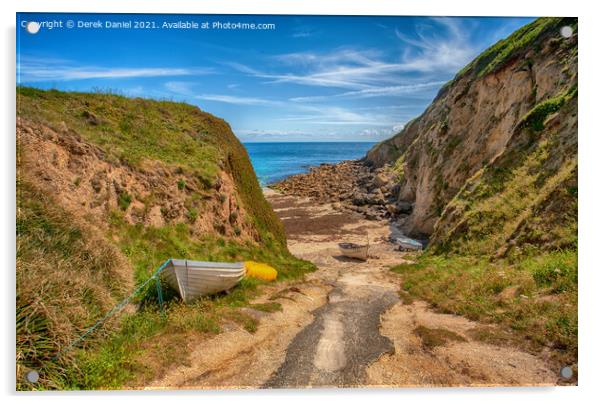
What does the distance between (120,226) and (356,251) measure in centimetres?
1654

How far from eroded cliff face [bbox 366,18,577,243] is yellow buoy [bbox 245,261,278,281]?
10.3 meters

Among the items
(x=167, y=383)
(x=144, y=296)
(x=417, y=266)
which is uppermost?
(x=144, y=296)

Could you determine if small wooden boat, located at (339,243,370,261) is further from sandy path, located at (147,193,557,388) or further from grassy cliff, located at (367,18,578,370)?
sandy path, located at (147,193,557,388)

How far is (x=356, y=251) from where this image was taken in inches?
953

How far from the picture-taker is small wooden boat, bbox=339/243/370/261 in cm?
2411

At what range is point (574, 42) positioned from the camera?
19.3 metres

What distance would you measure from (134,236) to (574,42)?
956 inches

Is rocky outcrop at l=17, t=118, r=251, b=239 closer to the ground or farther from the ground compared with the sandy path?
farther from the ground

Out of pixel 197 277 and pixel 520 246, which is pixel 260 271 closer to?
pixel 197 277

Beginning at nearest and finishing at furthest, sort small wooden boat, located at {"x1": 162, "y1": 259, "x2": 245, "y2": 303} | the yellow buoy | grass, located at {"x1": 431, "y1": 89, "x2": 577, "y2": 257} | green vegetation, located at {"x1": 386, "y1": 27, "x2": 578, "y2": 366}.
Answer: green vegetation, located at {"x1": 386, "y1": 27, "x2": 578, "y2": 366}
small wooden boat, located at {"x1": 162, "y1": 259, "x2": 245, "y2": 303}
grass, located at {"x1": 431, "y1": 89, "x2": 577, "y2": 257}
the yellow buoy

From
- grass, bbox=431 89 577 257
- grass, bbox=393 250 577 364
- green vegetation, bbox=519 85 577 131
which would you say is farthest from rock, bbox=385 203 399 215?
grass, bbox=393 250 577 364

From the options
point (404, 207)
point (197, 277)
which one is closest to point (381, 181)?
point (404, 207)

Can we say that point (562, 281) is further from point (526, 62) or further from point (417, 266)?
point (526, 62)
